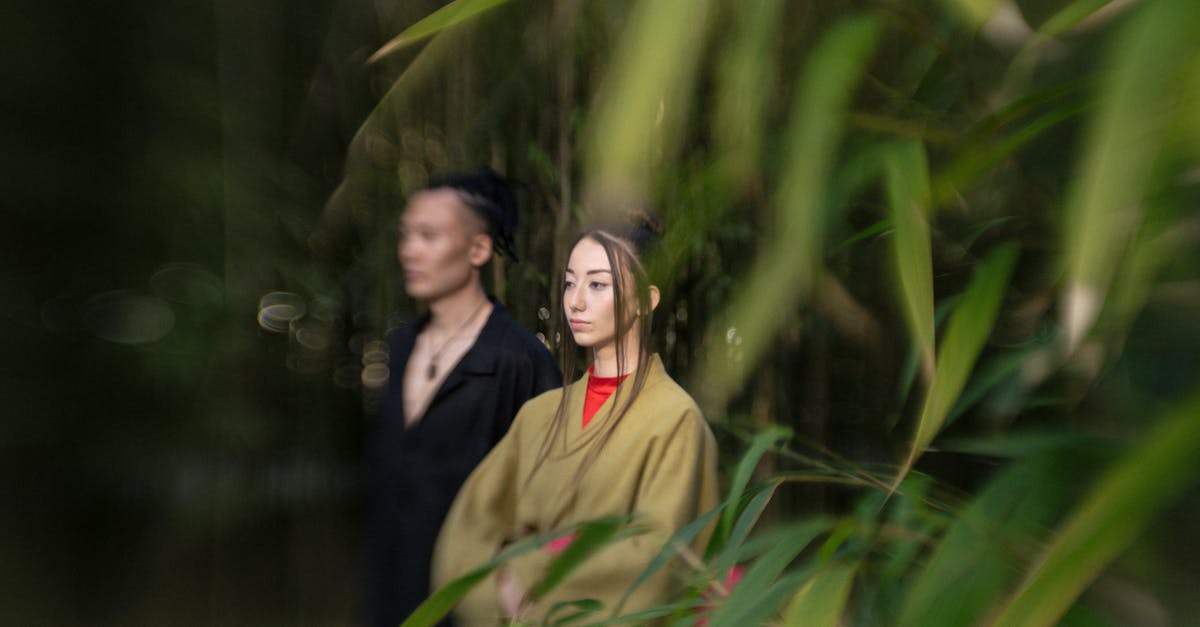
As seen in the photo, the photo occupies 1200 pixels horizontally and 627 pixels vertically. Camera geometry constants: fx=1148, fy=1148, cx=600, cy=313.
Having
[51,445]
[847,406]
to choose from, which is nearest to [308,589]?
[51,445]

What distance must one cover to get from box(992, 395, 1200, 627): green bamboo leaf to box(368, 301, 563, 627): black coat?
0.66 meters

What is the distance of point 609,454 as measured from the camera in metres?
0.85

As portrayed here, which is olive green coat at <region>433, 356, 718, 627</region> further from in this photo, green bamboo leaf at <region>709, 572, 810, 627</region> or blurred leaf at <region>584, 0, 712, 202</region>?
blurred leaf at <region>584, 0, 712, 202</region>

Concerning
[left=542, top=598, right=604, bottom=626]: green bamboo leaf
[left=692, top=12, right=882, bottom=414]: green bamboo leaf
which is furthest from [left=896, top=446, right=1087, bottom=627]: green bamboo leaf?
[left=542, top=598, right=604, bottom=626]: green bamboo leaf

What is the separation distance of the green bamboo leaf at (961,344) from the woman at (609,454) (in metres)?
0.31

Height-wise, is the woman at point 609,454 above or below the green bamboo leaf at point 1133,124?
below

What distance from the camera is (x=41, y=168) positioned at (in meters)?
1.54

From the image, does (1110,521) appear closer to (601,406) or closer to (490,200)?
(601,406)

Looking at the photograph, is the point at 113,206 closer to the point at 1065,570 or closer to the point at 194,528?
the point at 194,528

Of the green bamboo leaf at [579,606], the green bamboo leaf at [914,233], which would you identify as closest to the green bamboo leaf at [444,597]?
the green bamboo leaf at [579,606]

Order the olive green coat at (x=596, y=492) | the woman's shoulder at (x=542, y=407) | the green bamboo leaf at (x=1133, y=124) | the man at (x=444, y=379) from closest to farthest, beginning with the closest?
the green bamboo leaf at (x=1133, y=124), the olive green coat at (x=596, y=492), the woman's shoulder at (x=542, y=407), the man at (x=444, y=379)

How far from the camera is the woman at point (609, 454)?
82cm

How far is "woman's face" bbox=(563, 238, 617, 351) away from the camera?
2.78 ft

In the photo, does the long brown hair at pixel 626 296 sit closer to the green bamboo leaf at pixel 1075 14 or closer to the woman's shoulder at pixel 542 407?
the woman's shoulder at pixel 542 407
